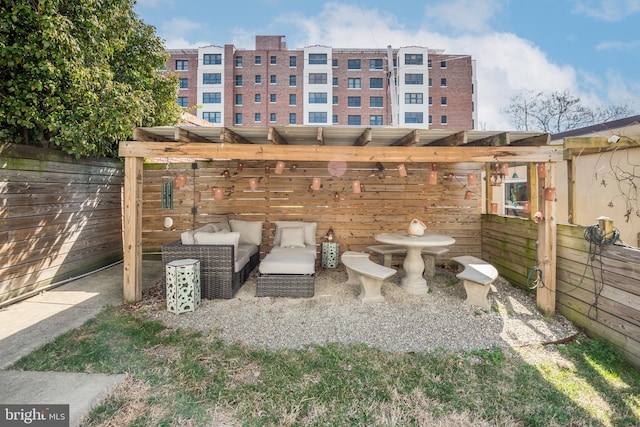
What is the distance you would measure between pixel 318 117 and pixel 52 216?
2752 centimetres

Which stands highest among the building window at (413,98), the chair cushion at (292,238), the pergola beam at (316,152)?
the building window at (413,98)

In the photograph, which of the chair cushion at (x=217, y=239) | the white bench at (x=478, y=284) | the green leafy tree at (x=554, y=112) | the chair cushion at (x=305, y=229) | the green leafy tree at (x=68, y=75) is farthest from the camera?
the green leafy tree at (x=554, y=112)

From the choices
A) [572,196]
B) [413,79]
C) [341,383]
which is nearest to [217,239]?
[341,383]

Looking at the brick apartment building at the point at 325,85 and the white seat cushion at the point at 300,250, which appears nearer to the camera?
the white seat cushion at the point at 300,250

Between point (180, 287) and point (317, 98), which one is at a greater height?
point (317, 98)

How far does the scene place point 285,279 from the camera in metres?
4.56

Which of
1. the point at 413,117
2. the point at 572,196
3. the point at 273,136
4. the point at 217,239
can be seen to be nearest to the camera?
the point at 273,136

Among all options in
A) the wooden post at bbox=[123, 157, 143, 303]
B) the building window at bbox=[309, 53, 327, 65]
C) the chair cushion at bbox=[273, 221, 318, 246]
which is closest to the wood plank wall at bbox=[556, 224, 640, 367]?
the chair cushion at bbox=[273, 221, 318, 246]

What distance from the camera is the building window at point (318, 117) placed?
30.0 metres

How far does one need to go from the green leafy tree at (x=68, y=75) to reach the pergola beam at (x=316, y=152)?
1.08 meters

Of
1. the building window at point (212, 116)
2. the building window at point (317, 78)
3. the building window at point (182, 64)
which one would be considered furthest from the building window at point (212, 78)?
the building window at point (317, 78)

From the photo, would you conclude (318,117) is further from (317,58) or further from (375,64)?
(375,64)

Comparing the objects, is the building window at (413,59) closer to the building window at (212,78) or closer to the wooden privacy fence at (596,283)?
the building window at (212,78)

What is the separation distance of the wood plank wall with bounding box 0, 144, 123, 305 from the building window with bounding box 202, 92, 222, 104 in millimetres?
26612
